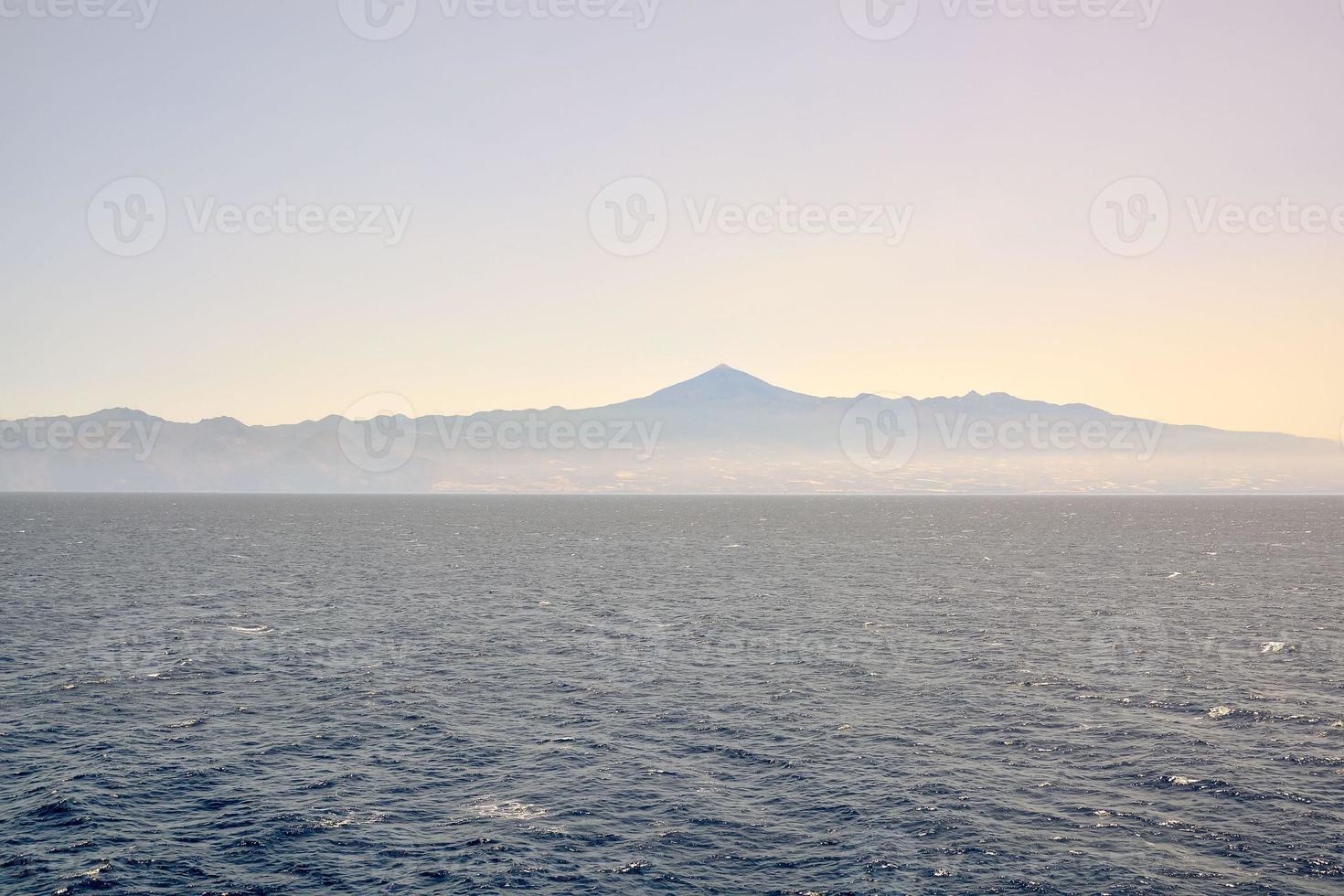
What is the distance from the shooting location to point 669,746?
50.5 m

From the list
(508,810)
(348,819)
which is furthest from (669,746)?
(348,819)

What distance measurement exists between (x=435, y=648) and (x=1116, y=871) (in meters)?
58.6

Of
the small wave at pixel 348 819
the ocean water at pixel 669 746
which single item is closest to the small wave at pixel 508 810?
the ocean water at pixel 669 746

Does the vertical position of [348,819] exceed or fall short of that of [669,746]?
it exceeds it

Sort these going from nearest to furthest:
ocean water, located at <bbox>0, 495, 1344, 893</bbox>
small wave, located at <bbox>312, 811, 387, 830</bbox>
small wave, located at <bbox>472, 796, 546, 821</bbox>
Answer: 1. ocean water, located at <bbox>0, 495, 1344, 893</bbox>
2. small wave, located at <bbox>312, 811, 387, 830</bbox>
3. small wave, located at <bbox>472, 796, 546, 821</bbox>

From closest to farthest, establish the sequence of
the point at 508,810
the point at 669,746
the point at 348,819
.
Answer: the point at 348,819, the point at 508,810, the point at 669,746

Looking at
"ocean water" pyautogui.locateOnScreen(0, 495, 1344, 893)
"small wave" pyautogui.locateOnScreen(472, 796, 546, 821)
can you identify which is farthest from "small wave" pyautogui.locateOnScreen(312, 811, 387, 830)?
"small wave" pyautogui.locateOnScreen(472, 796, 546, 821)

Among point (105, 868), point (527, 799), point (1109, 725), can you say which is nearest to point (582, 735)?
point (527, 799)

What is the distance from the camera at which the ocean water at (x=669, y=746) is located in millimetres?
35625

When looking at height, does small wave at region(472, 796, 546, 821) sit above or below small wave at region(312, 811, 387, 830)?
below

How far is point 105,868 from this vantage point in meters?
34.8

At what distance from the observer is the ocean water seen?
3562 cm

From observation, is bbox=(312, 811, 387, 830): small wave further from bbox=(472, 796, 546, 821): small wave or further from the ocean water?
bbox=(472, 796, 546, 821): small wave

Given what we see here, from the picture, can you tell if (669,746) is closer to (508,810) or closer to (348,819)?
(508,810)
